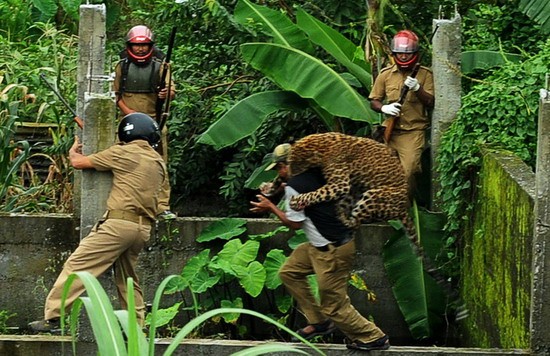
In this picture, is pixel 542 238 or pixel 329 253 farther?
pixel 329 253

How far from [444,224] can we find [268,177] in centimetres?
167

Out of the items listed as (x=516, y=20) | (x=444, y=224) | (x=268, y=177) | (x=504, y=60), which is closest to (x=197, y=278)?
(x=268, y=177)

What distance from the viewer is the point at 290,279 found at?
328 inches

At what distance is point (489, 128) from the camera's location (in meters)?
9.59

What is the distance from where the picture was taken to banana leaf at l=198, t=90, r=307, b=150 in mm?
10570

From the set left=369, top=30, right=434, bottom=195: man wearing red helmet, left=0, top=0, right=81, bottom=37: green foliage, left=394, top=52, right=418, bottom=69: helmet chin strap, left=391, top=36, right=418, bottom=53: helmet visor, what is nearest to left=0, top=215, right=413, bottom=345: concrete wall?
left=369, top=30, right=434, bottom=195: man wearing red helmet

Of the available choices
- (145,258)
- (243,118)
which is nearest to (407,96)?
(243,118)

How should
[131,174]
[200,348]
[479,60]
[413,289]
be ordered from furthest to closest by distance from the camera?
[479,60] → [413,289] → [131,174] → [200,348]

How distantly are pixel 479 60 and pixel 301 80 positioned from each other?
69.4 inches

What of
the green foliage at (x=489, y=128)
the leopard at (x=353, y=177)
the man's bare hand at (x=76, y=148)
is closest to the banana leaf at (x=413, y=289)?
the green foliage at (x=489, y=128)

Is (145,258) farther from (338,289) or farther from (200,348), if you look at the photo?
(338,289)

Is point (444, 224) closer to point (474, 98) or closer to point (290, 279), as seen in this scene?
point (474, 98)

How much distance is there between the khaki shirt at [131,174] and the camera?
8.36m

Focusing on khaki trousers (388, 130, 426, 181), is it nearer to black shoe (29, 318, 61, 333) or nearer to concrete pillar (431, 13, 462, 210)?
concrete pillar (431, 13, 462, 210)
